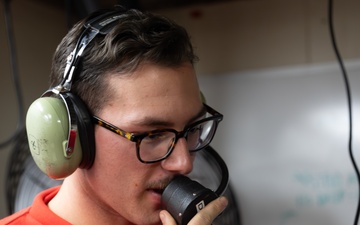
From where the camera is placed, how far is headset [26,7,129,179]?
71cm

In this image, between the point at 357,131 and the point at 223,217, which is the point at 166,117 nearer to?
the point at 223,217

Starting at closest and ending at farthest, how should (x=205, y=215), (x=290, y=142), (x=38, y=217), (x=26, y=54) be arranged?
1. (x=205, y=215)
2. (x=38, y=217)
3. (x=290, y=142)
4. (x=26, y=54)

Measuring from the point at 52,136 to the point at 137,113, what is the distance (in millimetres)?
153

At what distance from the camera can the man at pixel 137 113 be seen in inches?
28.6

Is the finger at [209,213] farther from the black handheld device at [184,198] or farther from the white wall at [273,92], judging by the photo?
the white wall at [273,92]

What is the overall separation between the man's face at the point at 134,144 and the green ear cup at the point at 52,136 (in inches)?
2.2

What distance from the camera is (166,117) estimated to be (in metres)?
0.73

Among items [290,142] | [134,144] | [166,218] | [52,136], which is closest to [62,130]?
[52,136]

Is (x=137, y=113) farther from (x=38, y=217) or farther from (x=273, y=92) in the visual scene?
(x=273, y=92)

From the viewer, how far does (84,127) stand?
2.36 ft

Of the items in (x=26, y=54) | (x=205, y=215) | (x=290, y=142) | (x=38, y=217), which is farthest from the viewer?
(x=26, y=54)

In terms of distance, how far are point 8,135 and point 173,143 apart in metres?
1.41

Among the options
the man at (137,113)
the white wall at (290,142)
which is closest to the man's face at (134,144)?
the man at (137,113)

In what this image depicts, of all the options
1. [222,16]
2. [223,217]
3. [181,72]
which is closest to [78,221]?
[181,72]
